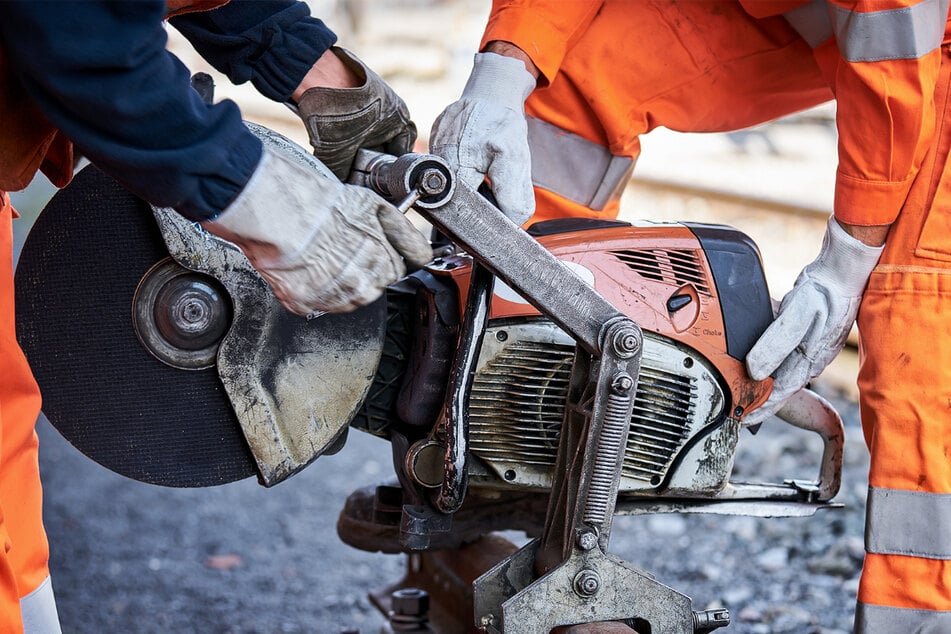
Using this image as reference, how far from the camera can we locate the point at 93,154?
3.90 ft

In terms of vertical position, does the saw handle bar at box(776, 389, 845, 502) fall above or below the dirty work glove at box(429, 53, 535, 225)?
below

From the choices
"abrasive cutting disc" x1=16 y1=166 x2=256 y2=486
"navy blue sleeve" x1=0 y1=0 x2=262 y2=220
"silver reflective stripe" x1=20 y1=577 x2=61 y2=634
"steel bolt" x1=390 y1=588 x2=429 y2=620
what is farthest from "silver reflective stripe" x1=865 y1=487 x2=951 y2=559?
"silver reflective stripe" x1=20 y1=577 x2=61 y2=634

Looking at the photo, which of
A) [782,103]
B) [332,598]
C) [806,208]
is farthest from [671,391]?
[806,208]

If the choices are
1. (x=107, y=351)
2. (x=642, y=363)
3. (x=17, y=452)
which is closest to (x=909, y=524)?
(x=642, y=363)

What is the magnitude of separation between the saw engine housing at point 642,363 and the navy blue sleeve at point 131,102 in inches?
24.4

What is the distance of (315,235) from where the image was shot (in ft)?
4.20

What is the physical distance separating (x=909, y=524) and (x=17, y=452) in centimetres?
150

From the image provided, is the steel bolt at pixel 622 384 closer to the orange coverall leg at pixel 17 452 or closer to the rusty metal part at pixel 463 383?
the rusty metal part at pixel 463 383

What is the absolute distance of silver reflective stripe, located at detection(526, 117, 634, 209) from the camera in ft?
7.38

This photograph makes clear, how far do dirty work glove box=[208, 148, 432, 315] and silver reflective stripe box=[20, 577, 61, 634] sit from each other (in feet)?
2.25

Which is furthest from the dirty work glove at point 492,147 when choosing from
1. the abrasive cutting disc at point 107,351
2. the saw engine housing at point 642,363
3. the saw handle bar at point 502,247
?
the abrasive cutting disc at point 107,351

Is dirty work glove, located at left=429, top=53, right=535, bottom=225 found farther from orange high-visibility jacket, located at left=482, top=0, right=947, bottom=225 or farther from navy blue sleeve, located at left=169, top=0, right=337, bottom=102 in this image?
orange high-visibility jacket, located at left=482, top=0, right=947, bottom=225

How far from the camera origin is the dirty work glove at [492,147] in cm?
184

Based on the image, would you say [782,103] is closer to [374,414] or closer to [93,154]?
[374,414]
